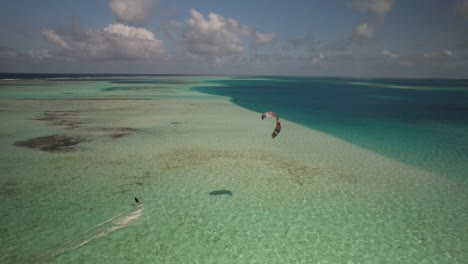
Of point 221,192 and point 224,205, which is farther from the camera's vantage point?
point 221,192

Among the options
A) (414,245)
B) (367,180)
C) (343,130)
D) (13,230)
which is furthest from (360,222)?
(343,130)

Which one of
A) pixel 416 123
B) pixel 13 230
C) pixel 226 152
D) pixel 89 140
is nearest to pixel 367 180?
pixel 226 152

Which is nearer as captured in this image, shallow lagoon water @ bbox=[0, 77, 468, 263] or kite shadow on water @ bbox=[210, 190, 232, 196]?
shallow lagoon water @ bbox=[0, 77, 468, 263]

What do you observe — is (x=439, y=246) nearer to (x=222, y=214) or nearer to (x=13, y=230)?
(x=222, y=214)

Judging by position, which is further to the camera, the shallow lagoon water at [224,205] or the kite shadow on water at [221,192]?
the kite shadow on water at [221,192]

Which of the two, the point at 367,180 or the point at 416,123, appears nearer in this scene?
the point at 367,180

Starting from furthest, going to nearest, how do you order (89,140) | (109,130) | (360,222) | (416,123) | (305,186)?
(416,123)
(109,130)
(89,140)
(305,186)
(360,222)

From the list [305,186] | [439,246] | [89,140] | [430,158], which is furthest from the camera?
[89,140]
